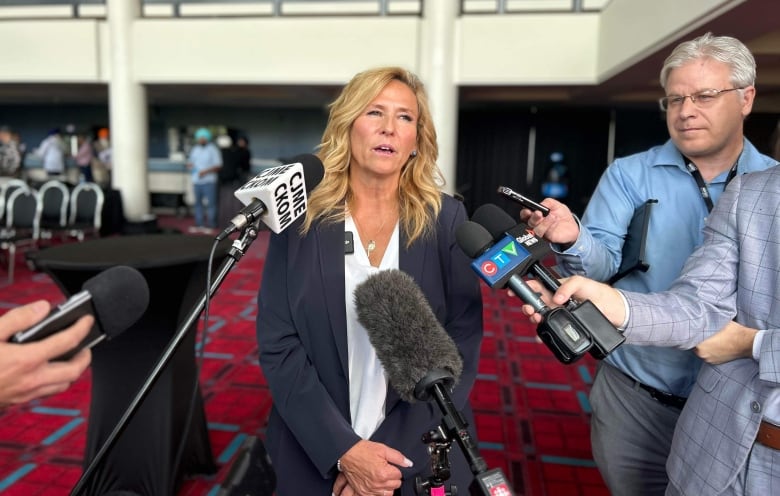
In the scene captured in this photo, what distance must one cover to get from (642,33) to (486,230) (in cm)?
469

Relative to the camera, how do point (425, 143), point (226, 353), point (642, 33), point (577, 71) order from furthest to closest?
1. point (577, 71)
2. point (642, 33)
3. point (226, 353)
4. point (425, 143)

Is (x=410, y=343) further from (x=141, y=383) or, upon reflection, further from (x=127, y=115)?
(x=127, y=115)

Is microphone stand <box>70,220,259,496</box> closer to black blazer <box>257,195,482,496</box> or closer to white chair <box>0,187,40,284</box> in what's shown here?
black blazer <box>257,195,482,496</box>

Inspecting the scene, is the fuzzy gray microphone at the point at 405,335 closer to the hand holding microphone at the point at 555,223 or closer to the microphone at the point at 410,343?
the microphone at the point at 410,343

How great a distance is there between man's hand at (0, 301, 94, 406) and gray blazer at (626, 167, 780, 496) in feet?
2.93

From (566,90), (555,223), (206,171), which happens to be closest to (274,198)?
(555,223)

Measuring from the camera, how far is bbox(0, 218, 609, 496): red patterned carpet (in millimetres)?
2418

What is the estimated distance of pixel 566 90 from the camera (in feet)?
26.9

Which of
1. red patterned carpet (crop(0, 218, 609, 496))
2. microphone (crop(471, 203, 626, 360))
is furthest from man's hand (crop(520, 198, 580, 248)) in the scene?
red patterned carpet (crop(0, 218, 609, 496))

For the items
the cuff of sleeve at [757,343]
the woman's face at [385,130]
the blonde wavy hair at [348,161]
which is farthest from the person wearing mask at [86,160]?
the cuff of sleeve at [757,343]

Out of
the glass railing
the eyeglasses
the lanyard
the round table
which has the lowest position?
the round table

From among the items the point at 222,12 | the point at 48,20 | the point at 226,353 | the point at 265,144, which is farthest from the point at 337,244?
the point at 265,144

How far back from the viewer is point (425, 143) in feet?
5.09

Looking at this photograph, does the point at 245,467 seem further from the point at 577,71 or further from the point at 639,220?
the point at 577,71
